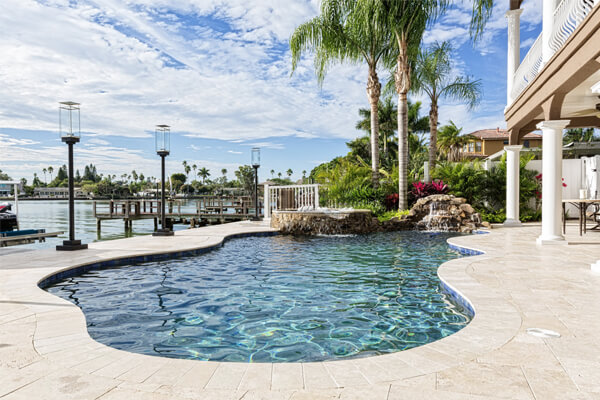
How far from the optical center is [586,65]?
511 cm

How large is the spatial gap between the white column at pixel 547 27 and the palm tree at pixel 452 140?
1125 inches

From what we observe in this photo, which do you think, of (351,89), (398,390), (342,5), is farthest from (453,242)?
(351,89)

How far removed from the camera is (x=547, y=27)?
23.0 ft

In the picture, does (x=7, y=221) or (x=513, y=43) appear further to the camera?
(x=513, y=43)

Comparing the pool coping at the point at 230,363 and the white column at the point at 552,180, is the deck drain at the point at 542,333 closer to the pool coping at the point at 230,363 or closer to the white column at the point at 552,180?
the pool coping at the point at 230,363

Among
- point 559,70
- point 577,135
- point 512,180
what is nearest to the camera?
point 559,70

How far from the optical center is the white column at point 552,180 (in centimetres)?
712

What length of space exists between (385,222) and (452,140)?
2662cm

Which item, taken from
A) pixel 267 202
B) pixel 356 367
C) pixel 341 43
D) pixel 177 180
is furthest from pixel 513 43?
pixel 177 180

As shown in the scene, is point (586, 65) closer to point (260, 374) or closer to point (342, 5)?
point (260, 374)

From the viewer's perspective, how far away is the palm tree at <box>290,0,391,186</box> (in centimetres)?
1385

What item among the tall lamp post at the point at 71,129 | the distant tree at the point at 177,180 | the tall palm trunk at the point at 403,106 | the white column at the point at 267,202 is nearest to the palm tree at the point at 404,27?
the tall palm trunk at the point at 403,106

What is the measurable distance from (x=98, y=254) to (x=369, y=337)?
18.0ft

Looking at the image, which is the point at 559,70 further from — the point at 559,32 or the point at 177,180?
the point at 177,180
